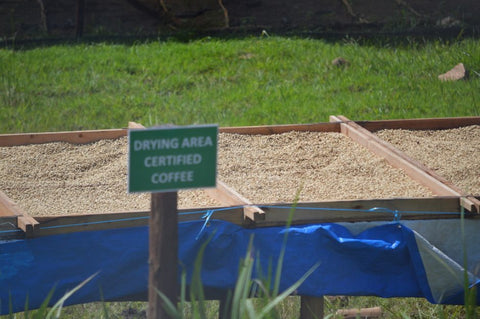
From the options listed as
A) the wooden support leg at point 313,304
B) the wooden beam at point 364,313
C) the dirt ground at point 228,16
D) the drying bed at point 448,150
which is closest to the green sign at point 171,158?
the wooden support leg at point 313,304

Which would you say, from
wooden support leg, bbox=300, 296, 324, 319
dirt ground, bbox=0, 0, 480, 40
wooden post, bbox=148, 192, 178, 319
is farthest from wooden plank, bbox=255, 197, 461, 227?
dirt ground, bbox=0, 0, 480, 40

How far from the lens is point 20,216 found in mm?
2785

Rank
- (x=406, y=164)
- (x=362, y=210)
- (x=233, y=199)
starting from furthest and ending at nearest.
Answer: (x=406, y=164) < (x=233, y=199) < (x=362, y=210)

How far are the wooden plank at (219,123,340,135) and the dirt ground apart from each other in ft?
13.6

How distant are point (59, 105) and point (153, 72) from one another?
115cm

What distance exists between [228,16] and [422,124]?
4517 millimetres

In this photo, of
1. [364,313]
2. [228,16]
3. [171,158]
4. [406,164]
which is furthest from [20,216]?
[228,16]

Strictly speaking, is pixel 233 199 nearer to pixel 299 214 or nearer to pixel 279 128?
pixel 299 214

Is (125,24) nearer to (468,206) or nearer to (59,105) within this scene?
(59,105)

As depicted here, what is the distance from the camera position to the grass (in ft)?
19.4

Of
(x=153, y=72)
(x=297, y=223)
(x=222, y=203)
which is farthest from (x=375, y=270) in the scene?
(x=153, y=72)

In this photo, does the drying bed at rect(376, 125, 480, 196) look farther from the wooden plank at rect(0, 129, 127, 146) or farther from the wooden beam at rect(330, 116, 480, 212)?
the wooden plank at rect(0, 129, 127, 146)

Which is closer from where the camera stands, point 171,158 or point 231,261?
point 171,158

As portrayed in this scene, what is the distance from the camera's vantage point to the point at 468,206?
3082 mm
